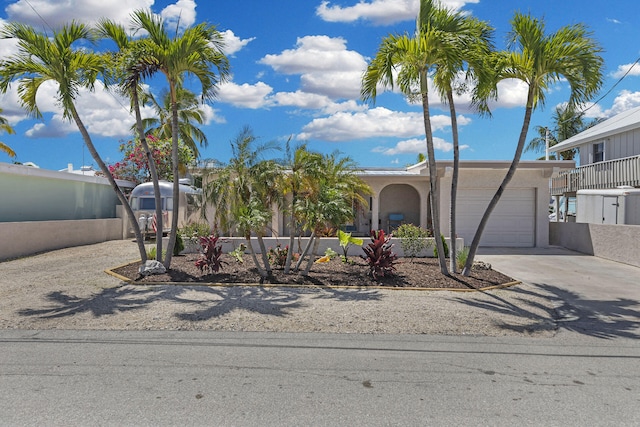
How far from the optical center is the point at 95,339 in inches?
254

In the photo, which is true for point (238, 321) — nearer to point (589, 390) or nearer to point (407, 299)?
point (407, 299)

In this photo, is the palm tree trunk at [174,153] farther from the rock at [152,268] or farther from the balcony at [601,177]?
the balcony at [601,177]

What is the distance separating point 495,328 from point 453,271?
4.09m

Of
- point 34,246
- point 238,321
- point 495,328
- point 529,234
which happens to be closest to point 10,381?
point 238,321

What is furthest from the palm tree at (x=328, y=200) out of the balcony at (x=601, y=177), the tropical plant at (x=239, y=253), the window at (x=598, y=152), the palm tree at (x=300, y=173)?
the window at (x=598, y=152)

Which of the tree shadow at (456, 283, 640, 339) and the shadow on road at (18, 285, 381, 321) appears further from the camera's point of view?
the shadow on road at (18, 285, 381, 321)

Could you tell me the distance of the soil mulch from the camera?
1030cm

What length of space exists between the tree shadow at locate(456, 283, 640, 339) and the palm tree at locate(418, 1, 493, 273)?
2.35 m

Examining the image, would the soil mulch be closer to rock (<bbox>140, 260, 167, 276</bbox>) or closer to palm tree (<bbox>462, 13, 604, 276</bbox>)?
rock (<bbox>140, 260, 167, 276</bbox>)

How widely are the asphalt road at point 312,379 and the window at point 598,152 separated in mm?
17944

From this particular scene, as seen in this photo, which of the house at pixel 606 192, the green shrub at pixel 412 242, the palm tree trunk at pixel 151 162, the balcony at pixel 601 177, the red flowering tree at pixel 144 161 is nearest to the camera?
the palm tree trunk at pixel 151 162

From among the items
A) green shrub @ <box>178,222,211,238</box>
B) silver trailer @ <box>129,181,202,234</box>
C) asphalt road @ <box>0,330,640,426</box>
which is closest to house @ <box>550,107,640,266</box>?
asphalt road @ <box>0,330,640,426</box>

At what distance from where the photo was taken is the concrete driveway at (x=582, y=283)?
295 inches

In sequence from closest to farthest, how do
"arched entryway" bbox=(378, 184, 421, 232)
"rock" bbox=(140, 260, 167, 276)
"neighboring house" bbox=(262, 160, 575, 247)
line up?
1. "rock" bbox=(140, 260, 167, 276)
2. "neighboring house" bbox=(262, 160, 575, 247)
3. "arched entryway" bbox=(378, 184, 421, 232)
